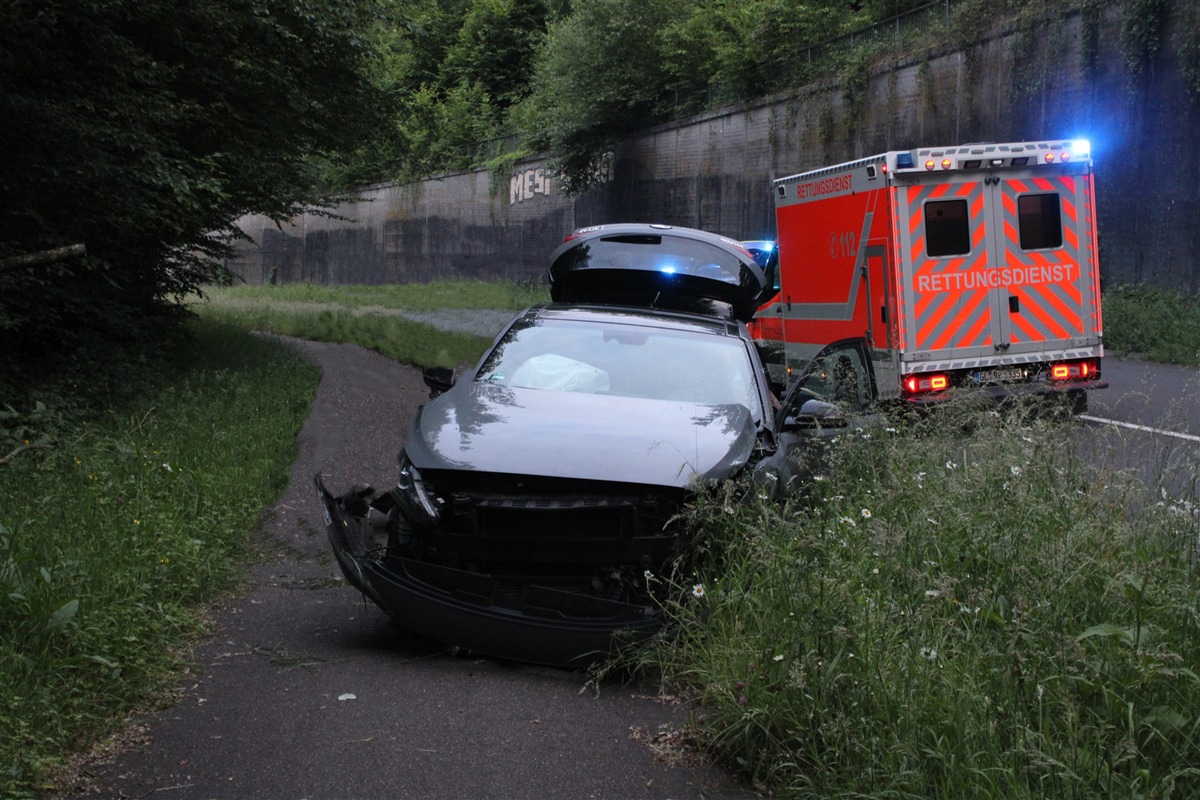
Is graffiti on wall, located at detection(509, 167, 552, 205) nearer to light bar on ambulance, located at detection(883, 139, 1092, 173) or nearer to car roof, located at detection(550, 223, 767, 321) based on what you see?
light bar on ambulance, located at detection(883, 139, 1092, 173)

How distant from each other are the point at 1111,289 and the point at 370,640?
1871cm

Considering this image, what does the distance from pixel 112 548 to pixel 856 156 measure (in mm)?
26072

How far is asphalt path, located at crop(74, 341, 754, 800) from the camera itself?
420 cm

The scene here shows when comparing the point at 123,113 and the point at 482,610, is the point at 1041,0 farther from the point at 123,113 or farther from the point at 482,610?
the point at 482,610

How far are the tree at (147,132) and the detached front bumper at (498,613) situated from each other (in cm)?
593

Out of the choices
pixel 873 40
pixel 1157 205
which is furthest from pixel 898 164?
pixel 873 40

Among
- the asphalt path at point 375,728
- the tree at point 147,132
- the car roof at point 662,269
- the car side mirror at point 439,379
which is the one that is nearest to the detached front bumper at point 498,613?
the asphalt path at point 375,728

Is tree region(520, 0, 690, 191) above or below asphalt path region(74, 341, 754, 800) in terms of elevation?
above

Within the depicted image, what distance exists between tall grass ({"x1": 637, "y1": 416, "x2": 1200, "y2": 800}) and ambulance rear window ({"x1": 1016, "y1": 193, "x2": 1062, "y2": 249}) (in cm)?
690

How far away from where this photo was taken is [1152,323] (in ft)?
64.1

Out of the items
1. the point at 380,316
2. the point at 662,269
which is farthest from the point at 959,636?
the point at 380,316

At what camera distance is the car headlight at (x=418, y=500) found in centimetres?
550

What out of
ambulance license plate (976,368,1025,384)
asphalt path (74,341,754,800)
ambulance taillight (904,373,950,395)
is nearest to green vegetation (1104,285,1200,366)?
ambulance taillight (904,373,950,395)

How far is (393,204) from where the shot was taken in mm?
55375
